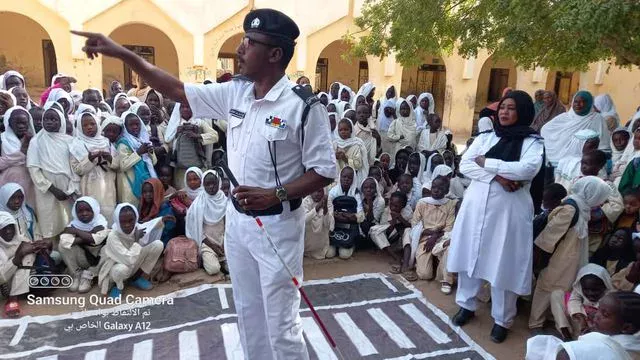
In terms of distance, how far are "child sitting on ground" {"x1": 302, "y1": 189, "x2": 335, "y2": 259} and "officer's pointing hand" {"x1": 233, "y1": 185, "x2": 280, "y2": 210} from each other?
3262mm

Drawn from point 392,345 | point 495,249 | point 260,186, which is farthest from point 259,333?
point 495,249

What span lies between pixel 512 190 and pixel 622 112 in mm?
14205

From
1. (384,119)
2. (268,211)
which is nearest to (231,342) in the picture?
(268,211)

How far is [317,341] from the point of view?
3660 millimetres

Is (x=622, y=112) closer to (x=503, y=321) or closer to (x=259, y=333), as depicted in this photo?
(x=503, y=321)

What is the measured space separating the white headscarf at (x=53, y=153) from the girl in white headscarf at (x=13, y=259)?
27.2 inches

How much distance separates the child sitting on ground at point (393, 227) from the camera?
18.0 feet

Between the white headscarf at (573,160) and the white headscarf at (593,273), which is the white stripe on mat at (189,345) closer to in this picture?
the white headscarf at (593,273)

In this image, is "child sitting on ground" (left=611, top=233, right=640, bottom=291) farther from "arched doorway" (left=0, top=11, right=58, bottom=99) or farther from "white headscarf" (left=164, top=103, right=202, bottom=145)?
"arched doorway" (left=0, top=11, right=58, bottom=99)

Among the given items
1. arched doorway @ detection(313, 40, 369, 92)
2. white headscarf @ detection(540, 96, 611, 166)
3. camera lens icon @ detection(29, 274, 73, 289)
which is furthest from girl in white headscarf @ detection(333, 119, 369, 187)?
arched doorway @ detection(313, 40, 369, 92)

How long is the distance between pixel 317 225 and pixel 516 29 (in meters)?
3.00

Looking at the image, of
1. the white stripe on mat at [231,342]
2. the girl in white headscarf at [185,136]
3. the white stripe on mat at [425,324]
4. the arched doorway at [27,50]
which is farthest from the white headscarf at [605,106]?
the arched doorway at [27,50]

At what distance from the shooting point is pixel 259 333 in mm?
2359

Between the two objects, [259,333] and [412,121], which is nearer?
[259,333]
